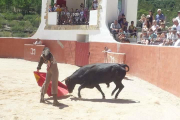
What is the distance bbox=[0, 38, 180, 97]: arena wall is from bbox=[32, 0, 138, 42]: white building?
436mm

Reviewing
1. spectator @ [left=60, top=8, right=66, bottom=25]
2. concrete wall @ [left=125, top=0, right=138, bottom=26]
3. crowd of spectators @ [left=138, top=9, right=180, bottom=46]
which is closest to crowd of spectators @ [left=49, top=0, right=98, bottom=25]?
spectator @ [left=60, top=8, right=66, bottom=25]

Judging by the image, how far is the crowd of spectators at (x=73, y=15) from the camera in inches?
713

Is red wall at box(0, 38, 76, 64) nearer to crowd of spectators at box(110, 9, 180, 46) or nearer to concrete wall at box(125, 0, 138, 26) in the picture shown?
concrete wall at box(125, 0, 138, 26)

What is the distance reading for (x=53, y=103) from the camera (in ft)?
24.8

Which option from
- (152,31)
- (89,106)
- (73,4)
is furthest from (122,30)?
(89,106)

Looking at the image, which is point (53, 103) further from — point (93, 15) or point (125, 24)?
point (93, 15)

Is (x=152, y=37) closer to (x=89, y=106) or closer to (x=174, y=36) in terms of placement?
(x=174, y=36)

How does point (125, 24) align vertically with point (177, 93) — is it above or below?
above

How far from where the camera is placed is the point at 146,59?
Result: 39.7 feet

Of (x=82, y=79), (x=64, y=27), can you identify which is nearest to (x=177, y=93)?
(x=82, y=79)

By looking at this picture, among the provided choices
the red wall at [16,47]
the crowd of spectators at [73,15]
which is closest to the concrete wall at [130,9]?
the crowd of spectators at [73,15]

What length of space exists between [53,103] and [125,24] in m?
9.23

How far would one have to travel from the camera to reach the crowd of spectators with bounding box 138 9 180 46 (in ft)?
36.3

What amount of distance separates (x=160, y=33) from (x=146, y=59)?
3.94 ft
